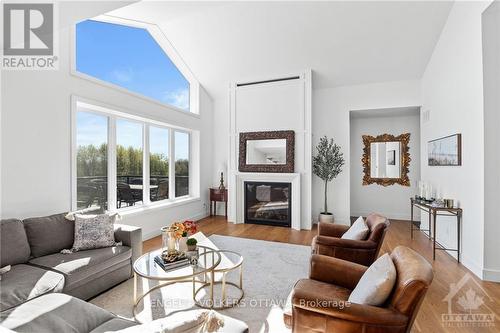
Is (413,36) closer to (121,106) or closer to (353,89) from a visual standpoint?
(353,89)

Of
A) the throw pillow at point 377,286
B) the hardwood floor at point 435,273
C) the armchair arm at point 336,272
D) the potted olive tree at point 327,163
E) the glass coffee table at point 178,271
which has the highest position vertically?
the potted olive tree at point 327,163

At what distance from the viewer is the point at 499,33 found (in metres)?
2.89

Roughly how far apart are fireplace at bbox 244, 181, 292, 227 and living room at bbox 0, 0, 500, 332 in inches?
1.8

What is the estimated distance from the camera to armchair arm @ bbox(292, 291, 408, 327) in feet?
4.27

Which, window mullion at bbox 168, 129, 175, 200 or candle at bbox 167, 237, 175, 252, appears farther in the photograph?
window mullion at bbox 168, 129, 175, 200

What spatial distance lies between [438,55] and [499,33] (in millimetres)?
1388

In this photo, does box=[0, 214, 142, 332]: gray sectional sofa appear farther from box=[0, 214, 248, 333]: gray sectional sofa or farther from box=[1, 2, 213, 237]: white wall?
box=[1, 2, 213, 237]: white wall

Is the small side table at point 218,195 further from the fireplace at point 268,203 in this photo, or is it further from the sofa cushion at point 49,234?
the sofa cushion at point 49,234

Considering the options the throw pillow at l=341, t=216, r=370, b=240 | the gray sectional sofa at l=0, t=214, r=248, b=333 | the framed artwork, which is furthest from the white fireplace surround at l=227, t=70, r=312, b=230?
the gray sectional sofa at l=0, t=214, r=248, b=333

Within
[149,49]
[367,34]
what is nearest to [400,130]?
[367,34]

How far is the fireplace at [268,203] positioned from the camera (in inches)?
212

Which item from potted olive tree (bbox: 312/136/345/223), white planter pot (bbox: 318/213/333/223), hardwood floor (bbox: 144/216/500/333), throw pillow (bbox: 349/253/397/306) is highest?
potted olive tree (bbox: 312/136/345/223)

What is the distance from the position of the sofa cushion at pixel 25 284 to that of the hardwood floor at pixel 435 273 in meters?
1.82

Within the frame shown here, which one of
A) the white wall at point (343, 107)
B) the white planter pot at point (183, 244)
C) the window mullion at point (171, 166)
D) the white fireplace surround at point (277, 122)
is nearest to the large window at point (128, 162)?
the window mullion at point (171, 166)
